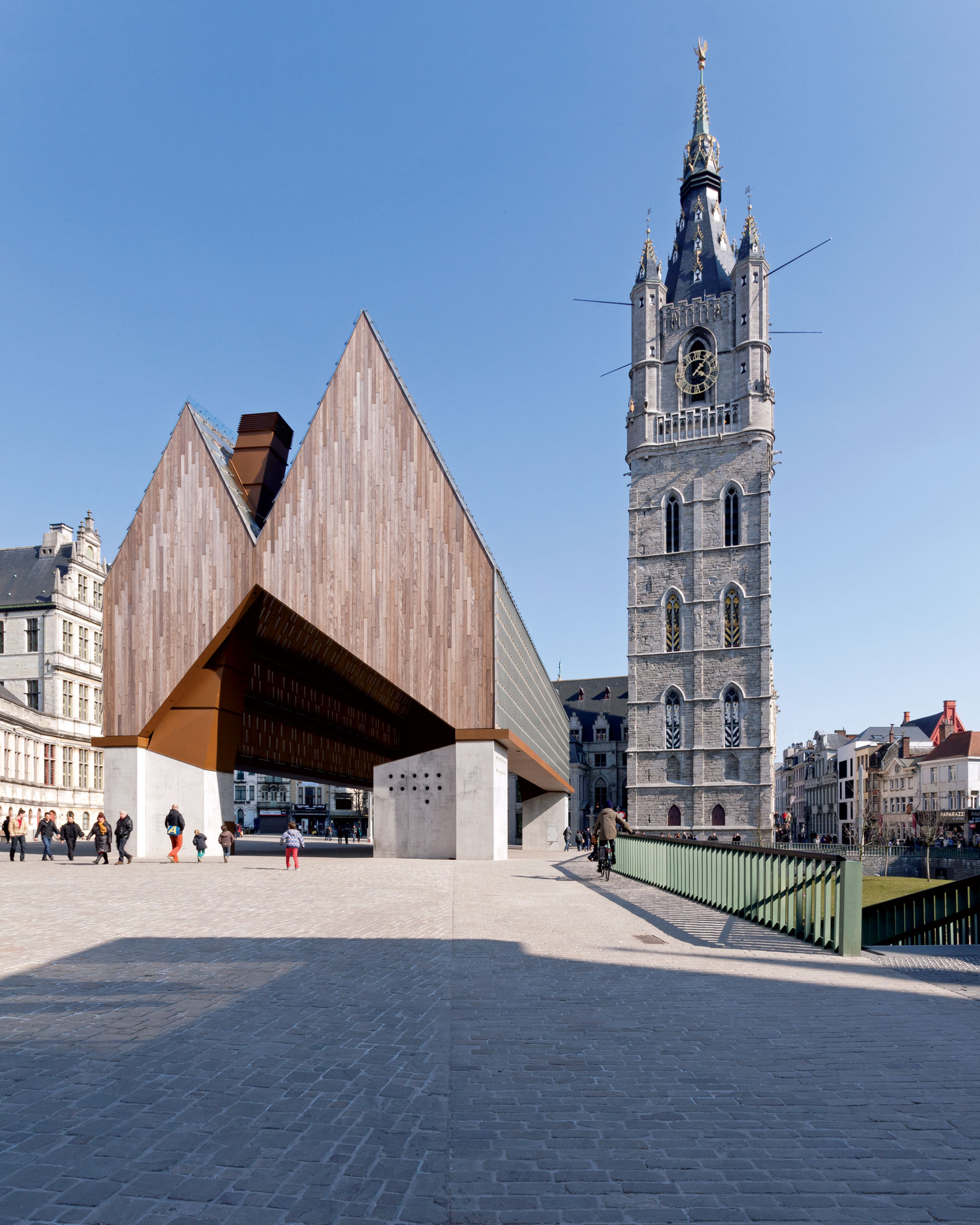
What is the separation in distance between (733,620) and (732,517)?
830cm

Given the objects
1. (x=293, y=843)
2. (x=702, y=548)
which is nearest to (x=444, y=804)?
(x=293, y=843)

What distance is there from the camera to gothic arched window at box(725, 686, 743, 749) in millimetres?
69875

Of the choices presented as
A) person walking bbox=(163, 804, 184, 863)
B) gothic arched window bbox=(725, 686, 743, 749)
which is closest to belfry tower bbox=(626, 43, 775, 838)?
Result: gothic arched window bbox=(725, 686, 743, 749)

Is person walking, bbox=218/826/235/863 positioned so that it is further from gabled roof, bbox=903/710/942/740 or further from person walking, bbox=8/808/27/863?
gabled roof, bbox=903/710/942/740

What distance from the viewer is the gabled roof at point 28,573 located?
54719 millimetres

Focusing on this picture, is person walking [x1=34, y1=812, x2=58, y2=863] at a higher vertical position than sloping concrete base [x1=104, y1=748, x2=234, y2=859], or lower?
lower

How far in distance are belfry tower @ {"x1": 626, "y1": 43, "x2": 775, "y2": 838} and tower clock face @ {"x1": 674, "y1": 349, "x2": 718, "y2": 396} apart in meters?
0.10

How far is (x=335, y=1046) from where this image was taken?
19.6 feet

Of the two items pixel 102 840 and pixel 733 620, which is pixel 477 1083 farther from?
pixel 733 620

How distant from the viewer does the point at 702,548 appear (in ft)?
239

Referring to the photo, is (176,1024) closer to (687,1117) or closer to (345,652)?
(687,1117)

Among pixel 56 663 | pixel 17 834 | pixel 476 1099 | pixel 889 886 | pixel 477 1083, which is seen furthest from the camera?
pixel 56 663

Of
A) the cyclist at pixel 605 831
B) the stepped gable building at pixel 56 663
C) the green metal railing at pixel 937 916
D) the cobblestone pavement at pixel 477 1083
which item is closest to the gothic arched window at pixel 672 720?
the stepped gable building at pixel 56 663

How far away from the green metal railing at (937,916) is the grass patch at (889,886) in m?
30.1
